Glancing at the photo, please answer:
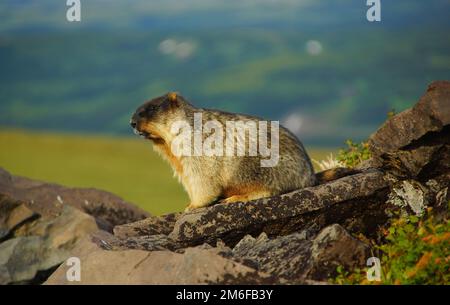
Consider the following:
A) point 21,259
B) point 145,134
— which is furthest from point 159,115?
point 21,259

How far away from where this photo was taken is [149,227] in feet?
50.1

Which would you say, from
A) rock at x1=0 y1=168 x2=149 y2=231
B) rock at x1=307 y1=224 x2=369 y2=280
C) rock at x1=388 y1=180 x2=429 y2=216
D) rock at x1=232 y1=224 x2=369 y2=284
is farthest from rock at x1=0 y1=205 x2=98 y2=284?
rock at x1=307 y1=224 x2=369 y2=280

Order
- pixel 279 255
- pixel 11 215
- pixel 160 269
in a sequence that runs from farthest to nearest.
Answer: pixel 11 215 → pixel 279 255 → pixel 160 269

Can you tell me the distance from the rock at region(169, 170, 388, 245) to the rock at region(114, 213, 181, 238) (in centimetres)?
153

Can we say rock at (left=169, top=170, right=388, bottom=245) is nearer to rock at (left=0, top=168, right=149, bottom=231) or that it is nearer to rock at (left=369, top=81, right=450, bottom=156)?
rock at (left=369, top=81, right=450, bottom=156)

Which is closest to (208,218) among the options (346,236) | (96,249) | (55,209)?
(96,249)

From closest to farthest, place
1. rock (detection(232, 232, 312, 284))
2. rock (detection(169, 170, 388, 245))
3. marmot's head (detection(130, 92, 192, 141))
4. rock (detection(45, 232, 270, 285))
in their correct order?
1. rock (detection(45, 232, 270, 285))
2. rock (detection(232, 232, 312, 284))
3. rock (detection(169, 170, 388, 245))
4. marmot's head (detection(130, 92, 192, 141))

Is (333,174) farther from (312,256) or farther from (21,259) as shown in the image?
(21,259)

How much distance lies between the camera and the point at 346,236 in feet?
38.8

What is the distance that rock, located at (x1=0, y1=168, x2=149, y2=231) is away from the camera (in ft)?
76.4

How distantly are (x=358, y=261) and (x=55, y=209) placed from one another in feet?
43.2

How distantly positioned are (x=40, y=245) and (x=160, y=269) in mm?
9651

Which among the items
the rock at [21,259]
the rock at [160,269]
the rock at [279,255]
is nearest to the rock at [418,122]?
the rock at [279,255]
